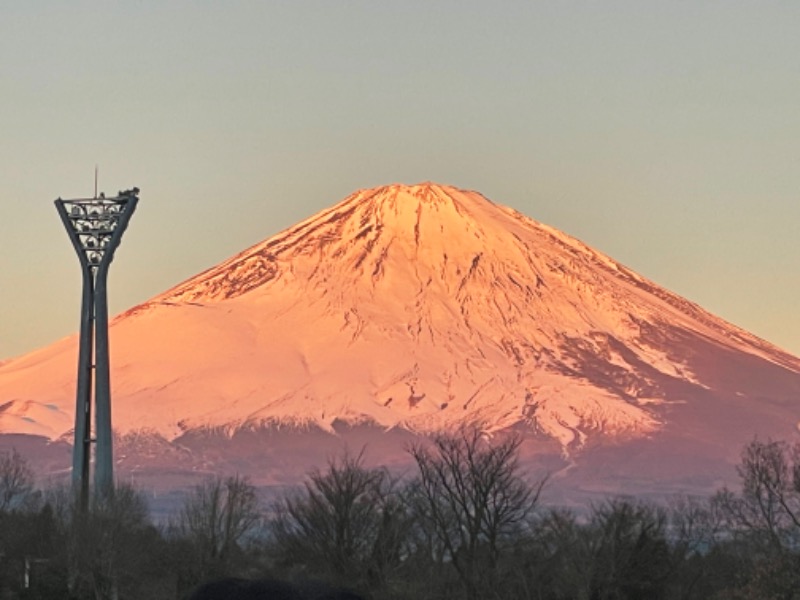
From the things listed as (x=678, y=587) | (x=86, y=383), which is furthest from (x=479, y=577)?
(x=86, y=383)

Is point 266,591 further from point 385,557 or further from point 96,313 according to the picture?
point 96,313

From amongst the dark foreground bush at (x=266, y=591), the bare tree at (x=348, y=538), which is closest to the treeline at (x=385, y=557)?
the bare tree at (x=348, y=538)

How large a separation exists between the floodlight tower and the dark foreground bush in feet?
149

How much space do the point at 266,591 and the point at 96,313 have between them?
48943 millimetres

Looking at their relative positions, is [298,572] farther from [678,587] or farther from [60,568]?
[678,587]

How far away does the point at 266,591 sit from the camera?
33.4 m

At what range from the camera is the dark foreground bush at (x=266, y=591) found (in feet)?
108

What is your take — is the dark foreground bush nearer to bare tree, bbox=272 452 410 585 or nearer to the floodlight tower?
bare tree, bbox=272 452 410 585

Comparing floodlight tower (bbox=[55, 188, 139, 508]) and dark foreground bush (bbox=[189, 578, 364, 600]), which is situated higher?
floodlight tower (bbox=[55, 188, 139, 508])

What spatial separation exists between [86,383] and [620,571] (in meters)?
26.7

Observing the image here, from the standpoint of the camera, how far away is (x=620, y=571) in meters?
61.5

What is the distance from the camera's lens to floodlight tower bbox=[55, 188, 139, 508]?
3113 inches

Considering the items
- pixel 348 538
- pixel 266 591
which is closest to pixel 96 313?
pixel 348 538

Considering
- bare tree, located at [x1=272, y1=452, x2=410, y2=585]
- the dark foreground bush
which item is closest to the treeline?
bare tree, located at [x1=272, y1=452, x2=410, y2=585]
